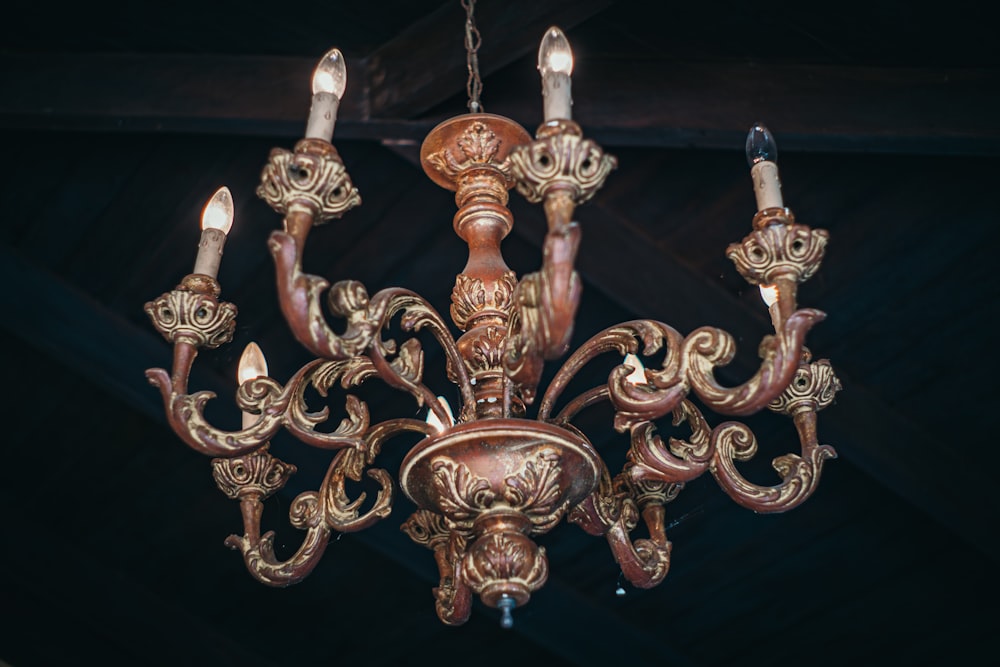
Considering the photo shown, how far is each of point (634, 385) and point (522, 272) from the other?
5.34 feet

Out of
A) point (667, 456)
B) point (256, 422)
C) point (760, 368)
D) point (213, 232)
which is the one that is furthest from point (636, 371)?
point (213, 232)

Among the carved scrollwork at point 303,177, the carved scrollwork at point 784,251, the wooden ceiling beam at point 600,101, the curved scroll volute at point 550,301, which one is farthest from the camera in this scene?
the wooden ceiling beam at point 600,101

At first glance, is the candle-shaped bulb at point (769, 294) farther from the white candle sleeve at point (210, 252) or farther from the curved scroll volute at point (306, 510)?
the white candle sleeve at point (210, 252)

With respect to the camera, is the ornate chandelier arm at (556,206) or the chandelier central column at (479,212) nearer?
the ornate chandelier arm at (556,206)

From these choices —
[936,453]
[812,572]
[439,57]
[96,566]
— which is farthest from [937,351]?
[96,566]

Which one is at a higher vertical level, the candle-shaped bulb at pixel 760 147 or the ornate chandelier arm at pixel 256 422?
the candle-shaped bulb at pixel 760 147

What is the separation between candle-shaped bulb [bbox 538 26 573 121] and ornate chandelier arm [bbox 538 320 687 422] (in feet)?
1.12

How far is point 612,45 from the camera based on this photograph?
2.42 m

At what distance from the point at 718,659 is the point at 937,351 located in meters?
1.55

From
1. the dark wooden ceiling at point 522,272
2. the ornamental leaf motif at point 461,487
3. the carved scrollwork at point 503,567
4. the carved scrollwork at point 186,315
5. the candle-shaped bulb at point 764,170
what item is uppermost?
the dark wooden ceiling at point 522,272

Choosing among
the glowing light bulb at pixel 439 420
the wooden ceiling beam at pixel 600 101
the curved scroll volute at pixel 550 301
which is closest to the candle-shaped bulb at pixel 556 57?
the curved scroll volute at pixel 550 301

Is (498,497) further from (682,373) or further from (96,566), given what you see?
(96,566)

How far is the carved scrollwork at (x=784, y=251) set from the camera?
1515 mm

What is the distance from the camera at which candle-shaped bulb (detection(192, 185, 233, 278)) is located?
1.65m
